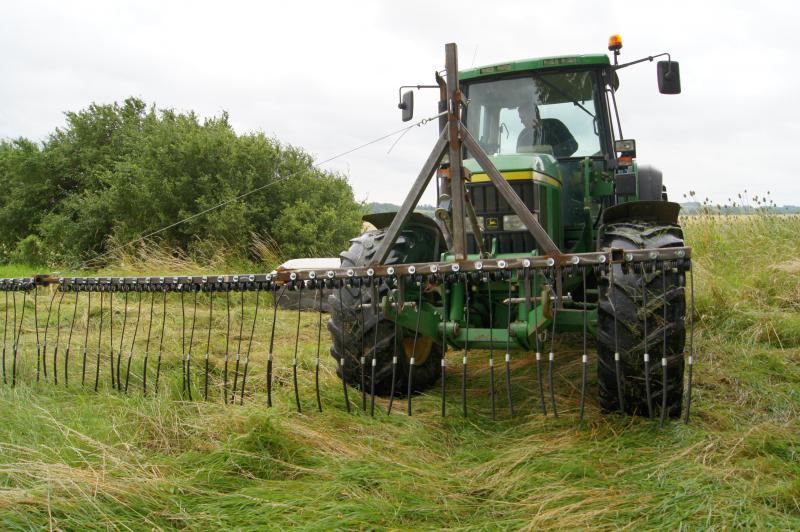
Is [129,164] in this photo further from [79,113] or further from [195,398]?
[195,398]

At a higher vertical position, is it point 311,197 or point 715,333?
point 311,197

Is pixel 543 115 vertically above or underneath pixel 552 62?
underneath

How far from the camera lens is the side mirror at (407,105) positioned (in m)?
5.16

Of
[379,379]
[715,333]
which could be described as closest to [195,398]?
[379,379]

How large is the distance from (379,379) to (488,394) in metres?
0.77

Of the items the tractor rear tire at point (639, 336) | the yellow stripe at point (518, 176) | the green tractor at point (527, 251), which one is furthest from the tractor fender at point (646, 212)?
the tractor rear tire at point (639, 336)

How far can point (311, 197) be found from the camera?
1169cm

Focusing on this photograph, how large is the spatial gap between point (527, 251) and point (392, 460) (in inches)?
64.2

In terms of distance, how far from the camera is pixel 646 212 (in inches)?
156

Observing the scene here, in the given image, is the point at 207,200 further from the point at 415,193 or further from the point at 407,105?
the point at 415,193

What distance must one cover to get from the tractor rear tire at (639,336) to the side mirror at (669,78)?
6.00 ft

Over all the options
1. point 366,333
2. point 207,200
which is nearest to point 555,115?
point 366,333

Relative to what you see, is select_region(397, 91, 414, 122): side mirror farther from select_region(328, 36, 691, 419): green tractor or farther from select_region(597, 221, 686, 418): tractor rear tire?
select_region(597, 221, 686, 418): tractor rear tire

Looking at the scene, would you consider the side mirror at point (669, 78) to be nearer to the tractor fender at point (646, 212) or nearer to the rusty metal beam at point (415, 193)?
the tractor fender at point (646, 212)
